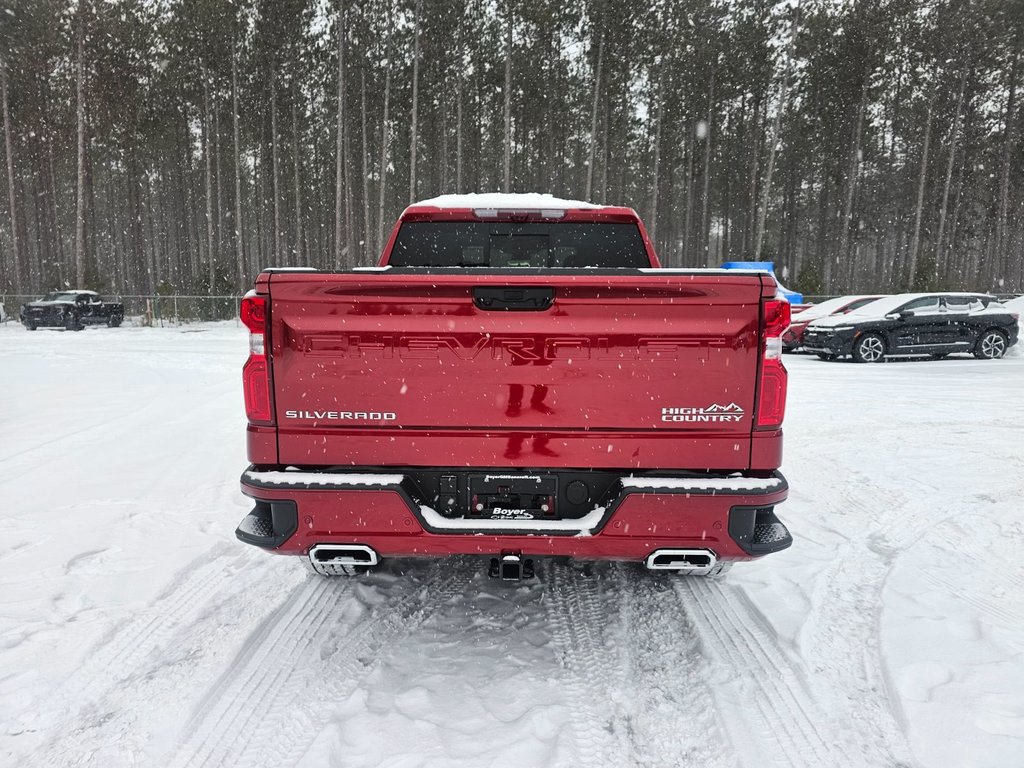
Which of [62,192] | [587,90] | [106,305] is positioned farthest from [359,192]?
[62,192]

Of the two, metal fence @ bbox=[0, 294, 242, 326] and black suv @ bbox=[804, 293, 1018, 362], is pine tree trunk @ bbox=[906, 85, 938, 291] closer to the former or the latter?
black suv @ bbox=[804, 293, 1018, 362]

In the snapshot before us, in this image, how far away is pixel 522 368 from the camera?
252 centimetres

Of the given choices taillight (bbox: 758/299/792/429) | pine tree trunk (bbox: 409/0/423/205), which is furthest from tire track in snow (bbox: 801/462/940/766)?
Answer: pine tree trunk (bbox: 409/0/423/205)

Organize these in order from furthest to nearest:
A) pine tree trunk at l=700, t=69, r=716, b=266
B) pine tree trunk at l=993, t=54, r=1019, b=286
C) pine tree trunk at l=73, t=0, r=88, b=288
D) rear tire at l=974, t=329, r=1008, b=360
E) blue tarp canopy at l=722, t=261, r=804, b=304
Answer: pine tree trunk at l=700, t=69, r=716, b=266
pine tree trunk at l=993, t=54, r=1019, b=286
pine tree trunk at l=73, t=0, r=88, b=288
rear tire at l=974, t=329, r=1008, b=360
blue tarp canopy at l=722, t=261, r=804, b=304

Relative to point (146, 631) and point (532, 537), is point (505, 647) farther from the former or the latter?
point (146, 631)

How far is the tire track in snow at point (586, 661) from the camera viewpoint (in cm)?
224

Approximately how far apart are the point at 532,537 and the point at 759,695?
117 cm

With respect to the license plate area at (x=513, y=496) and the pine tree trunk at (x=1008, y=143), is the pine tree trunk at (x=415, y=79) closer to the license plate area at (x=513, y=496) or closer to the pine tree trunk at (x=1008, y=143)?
the license plate area at (x=513, y=496)

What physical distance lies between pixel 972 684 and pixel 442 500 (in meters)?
2.46

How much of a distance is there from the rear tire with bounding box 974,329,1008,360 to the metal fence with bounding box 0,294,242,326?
26.9 meters

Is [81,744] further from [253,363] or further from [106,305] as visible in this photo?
[106,305]

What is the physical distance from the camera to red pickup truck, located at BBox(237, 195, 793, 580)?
249 centimetres

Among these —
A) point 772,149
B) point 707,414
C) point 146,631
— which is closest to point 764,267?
point 707,414

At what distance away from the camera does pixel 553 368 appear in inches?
99.2
